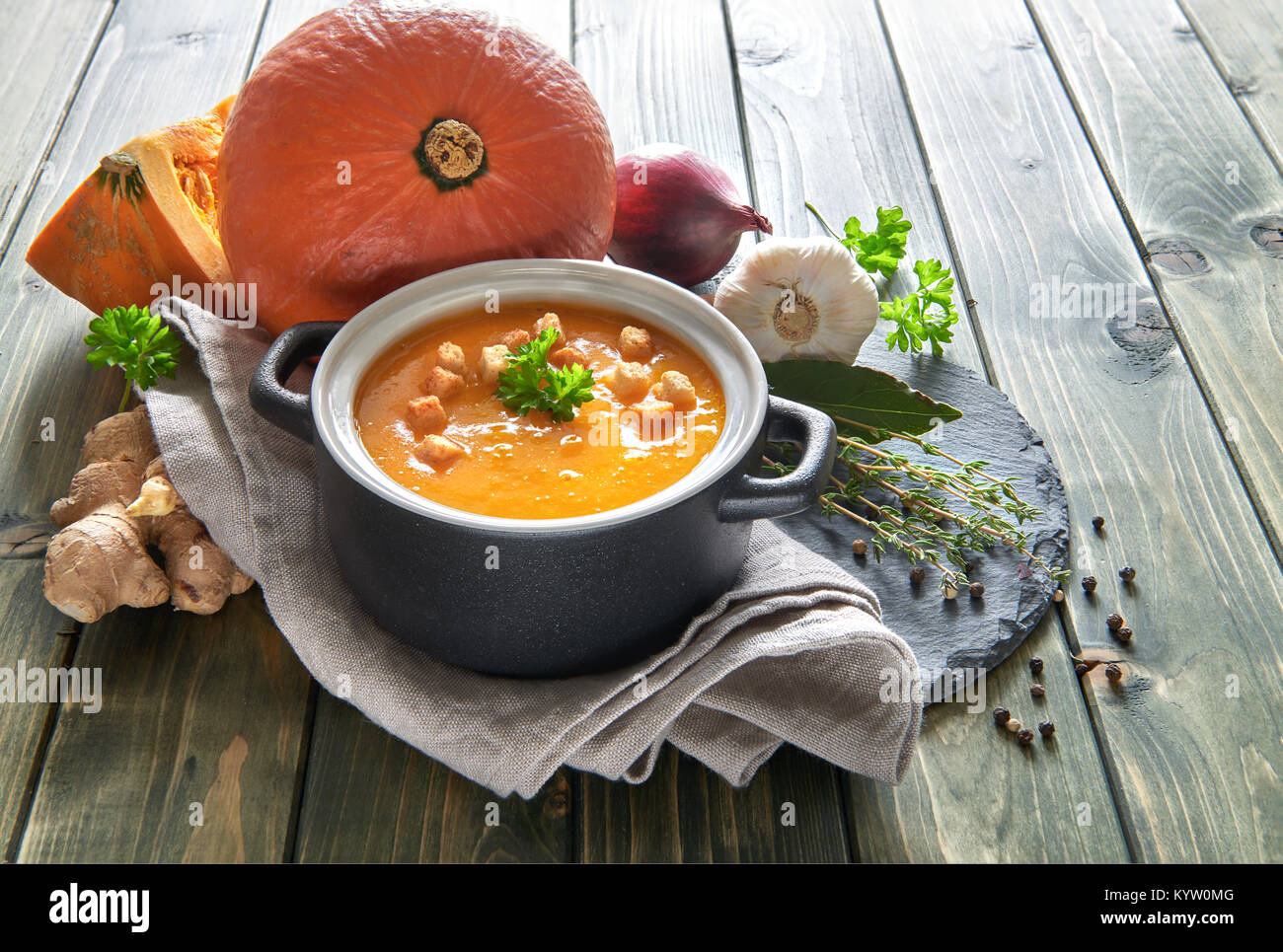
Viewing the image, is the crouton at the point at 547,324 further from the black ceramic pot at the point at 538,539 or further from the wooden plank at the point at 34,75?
the wooden plank at the point at 34,75

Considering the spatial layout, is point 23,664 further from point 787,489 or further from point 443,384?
point 787,489

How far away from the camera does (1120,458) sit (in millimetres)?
1459

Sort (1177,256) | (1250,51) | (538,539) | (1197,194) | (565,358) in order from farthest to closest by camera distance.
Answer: (1250,51) → (1197,194) → (1177,256) → (565,358) → (538,539)

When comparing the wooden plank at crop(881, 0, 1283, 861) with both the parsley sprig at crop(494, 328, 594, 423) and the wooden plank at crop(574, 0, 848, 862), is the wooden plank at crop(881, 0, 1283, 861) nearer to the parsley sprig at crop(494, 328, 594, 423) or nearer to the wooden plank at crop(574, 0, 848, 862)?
the wooden plank at crop(574, 0, 848, 862)

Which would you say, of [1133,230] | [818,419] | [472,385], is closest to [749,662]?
[818,419]

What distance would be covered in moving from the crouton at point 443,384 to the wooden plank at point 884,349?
1.71 feet

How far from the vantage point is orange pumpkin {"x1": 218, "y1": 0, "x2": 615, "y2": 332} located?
1267 millimetres

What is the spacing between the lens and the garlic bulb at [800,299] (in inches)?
57.5

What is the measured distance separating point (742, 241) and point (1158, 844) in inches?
39.1

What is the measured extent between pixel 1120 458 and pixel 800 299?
423mm

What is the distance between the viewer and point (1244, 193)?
190cm

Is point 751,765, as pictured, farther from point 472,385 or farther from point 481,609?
point 472,385

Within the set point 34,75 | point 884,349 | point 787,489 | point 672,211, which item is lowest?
point 34,75

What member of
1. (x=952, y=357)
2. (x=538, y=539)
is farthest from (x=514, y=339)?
(x=952, y=357)
